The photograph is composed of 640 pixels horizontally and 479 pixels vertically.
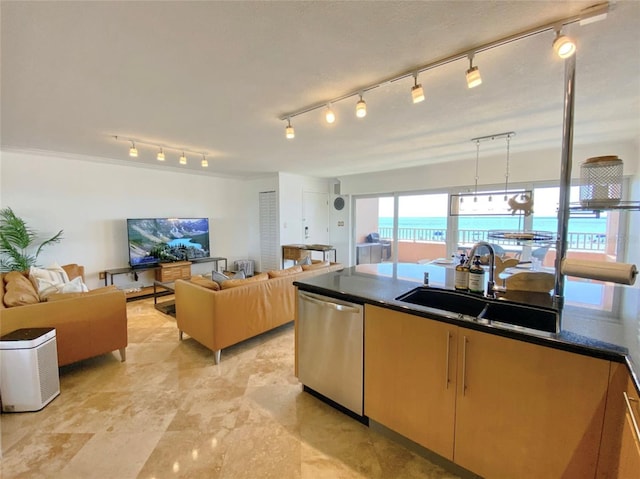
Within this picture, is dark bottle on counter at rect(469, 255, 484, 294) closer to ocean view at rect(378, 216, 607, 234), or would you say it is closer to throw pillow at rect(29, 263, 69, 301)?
ocean view at rect(378, 216, 607, 234)

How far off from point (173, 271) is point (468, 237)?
5.53 meters

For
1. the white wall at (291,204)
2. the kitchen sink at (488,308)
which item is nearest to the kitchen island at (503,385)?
the kitchen sink at (488,308)

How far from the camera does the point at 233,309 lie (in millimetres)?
2787

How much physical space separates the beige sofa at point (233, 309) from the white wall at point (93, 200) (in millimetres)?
2755

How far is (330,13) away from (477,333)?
5.64 feet

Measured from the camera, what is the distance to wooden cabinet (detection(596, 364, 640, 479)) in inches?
37.0

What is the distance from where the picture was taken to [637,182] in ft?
11.3

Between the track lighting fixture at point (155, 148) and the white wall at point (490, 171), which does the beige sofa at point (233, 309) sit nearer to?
the track lighting fixture at point (155, 148)

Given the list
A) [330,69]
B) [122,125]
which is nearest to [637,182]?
[330,69]

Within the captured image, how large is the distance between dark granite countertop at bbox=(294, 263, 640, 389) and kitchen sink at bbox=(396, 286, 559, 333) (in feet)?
0.20

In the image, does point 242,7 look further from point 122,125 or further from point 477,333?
point 122,125

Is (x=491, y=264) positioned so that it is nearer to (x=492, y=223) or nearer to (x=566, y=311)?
(x=566, y=311)

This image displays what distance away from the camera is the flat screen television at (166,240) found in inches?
193

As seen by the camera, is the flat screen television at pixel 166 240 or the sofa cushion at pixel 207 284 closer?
the sofa cushion at pixel 207 284
